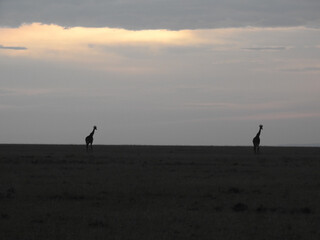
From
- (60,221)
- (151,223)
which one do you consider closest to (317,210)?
Result: (151,223)

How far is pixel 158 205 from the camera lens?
17.2 meters

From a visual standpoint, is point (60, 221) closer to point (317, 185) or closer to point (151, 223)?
point (151, 223)

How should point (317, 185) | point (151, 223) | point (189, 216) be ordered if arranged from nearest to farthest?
1. point (151, 223)
2. point (189, 216)
3. point (317, 185)

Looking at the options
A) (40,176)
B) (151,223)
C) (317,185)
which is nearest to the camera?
(151,223)

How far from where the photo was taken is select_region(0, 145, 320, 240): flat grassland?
1342 cm

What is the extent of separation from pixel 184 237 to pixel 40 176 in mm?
13073

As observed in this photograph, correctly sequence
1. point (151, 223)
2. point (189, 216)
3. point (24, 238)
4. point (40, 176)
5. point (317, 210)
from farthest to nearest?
point (40, 176), point (317, 210), point (189, 216), point (151, 223), point (24, 238)

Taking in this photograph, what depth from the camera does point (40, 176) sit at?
24922 millimetres

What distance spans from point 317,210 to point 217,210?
2.58 meters

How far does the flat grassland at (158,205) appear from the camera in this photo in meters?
13.4

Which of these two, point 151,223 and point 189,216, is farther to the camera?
point 189,216

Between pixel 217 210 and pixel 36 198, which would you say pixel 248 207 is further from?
pixel 36 198

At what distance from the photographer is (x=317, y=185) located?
22.1 meters

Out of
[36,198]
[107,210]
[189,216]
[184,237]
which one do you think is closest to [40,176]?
[36,198]
